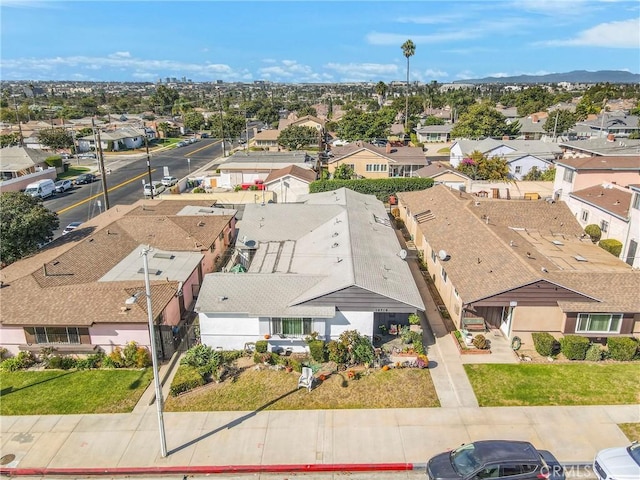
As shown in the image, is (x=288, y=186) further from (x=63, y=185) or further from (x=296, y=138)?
(x=296, y=138)

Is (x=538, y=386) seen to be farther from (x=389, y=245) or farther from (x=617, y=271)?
(x=389, y=245)

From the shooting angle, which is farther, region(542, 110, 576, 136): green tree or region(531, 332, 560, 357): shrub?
region(542, 110, 576, 136): green tree

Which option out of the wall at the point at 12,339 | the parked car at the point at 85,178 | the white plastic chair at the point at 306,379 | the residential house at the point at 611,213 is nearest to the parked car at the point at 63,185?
the parked car at the point at 85,178

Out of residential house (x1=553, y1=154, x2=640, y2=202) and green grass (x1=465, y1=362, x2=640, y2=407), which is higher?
residential house (x1=553, y1=154, x2=640, y2=202)

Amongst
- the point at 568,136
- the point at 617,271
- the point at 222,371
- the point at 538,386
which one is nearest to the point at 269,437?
the point at 222,371

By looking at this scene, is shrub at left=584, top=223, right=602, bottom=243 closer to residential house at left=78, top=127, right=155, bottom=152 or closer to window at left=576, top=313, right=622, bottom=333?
window at left=576, top=313, right=622, bottom=333

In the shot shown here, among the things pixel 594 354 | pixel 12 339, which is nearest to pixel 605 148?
pixel 594 354

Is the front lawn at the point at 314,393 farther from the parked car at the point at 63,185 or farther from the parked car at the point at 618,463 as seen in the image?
the parked car at the point at 63,185

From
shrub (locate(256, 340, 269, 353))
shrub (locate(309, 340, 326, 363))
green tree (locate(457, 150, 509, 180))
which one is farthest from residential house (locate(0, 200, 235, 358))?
green tree (locate(457, 150, 509, 180))
